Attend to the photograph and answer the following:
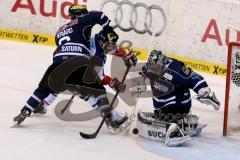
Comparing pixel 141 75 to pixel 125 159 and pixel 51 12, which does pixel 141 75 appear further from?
pixel 51 12

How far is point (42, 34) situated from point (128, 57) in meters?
4.75

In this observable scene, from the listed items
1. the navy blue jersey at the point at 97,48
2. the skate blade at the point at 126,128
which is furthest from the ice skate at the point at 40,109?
the skate blade at the point at 126,128

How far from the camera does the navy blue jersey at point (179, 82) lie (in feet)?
17.7

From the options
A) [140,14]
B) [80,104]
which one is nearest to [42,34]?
[140,14]

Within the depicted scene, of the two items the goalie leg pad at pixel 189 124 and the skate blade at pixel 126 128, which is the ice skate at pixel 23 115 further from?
the goalie leg pad at pixel 189 124

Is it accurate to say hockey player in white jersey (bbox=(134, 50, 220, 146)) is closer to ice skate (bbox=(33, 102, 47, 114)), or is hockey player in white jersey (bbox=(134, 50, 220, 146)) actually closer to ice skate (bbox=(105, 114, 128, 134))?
ice skate (bbox=(105, 114, 128, 134))

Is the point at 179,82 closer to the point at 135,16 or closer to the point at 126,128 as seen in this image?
the point at 126,128

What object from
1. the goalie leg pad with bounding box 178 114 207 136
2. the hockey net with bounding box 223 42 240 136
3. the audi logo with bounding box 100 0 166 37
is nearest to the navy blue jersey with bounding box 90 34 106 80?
the goalie leg pad with bounding box 178 114 207 136

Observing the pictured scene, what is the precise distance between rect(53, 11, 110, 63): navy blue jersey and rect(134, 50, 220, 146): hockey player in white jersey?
0.59m

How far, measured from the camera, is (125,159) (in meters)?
4.77

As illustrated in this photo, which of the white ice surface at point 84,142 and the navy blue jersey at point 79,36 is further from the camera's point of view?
the navy blue jersey at point 79,36

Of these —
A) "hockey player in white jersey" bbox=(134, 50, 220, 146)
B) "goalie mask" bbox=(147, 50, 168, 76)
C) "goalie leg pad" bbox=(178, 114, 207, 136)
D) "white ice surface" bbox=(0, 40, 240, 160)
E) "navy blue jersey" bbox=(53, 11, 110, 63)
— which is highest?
"navy blue jersey" bbox=(53, 11, 110, 63)

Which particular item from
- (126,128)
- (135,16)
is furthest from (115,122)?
(135,16)

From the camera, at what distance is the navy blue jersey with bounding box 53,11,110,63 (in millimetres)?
5512
